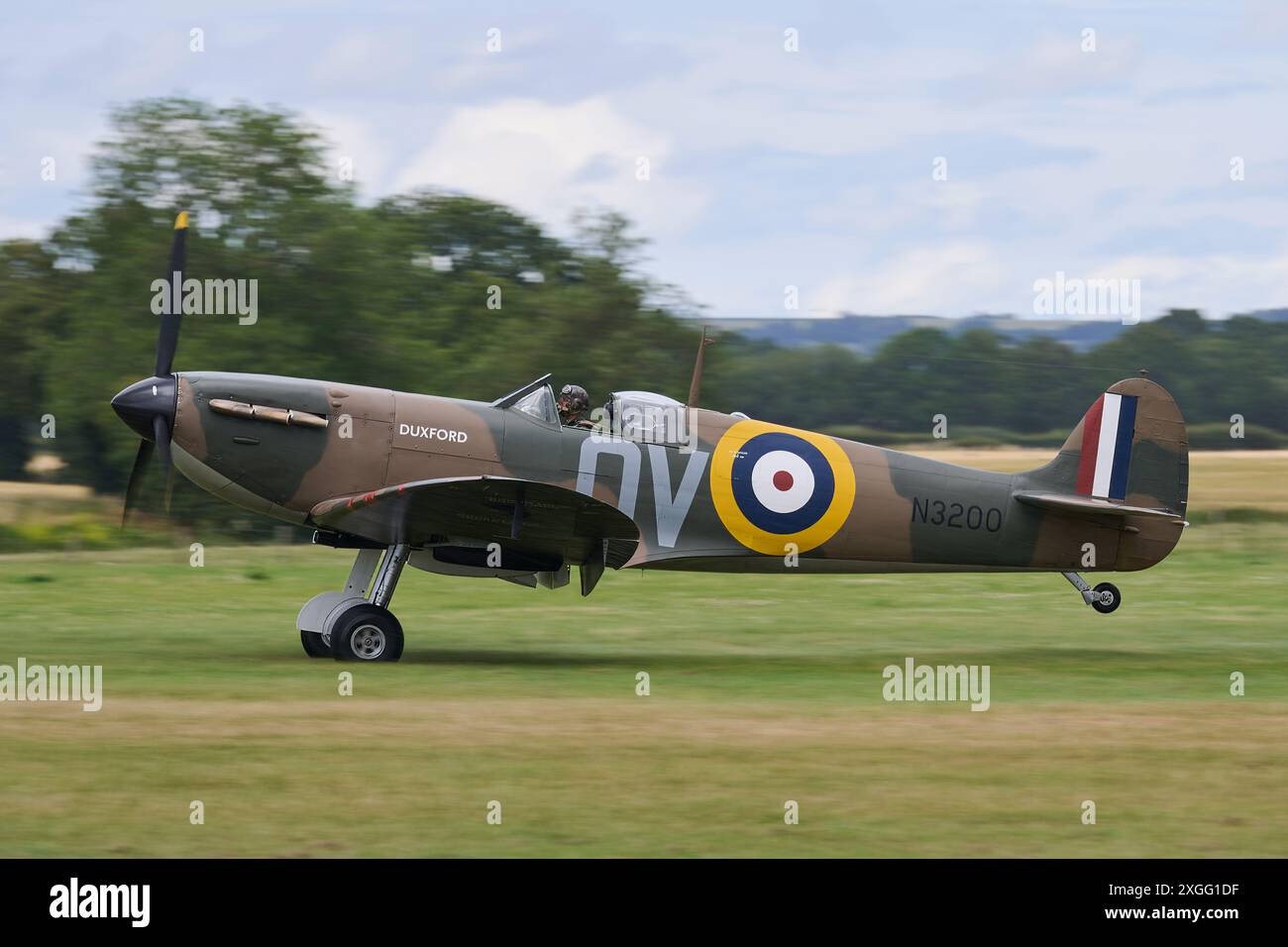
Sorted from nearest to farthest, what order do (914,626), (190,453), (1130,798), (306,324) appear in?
(1130,798) → (190,453) → (914,626) → (306,324)

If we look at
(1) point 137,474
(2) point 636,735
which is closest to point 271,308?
(1) point 137,474

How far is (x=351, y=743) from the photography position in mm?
8180

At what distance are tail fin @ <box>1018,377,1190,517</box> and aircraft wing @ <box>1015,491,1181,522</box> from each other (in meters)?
0.18

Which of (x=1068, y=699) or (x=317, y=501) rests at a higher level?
(x=317, y=501)

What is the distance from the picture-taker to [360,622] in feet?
37.6

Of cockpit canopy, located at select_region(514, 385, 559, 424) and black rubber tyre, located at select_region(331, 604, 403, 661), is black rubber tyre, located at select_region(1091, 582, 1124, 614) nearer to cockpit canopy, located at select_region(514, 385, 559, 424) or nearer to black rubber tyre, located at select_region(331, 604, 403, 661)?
cockpit canopy, located at select_region(514, 385, 559, 424)

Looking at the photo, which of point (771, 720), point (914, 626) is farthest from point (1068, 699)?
point (914, 626)

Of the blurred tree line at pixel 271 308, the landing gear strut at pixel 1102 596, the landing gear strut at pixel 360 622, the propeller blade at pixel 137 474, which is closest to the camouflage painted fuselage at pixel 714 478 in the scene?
the landing gear strut at pixel 1102 596

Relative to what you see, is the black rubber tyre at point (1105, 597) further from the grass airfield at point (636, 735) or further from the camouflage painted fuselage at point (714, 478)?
the grass airfield at point (636, 735)

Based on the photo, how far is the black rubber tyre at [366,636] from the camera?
11.4 metres

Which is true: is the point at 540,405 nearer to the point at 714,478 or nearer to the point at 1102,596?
the point at 714,478
